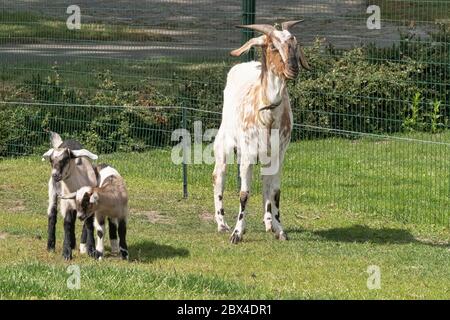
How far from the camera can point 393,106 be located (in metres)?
19.2

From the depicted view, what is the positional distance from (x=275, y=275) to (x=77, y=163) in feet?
8.22

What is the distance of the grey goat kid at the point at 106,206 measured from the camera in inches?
507

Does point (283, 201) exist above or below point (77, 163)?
below

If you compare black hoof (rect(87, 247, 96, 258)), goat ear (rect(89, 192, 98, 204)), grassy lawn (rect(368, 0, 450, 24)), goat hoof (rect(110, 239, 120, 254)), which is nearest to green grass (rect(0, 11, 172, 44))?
grassy lawn (rect(368, 0, 450, 24))

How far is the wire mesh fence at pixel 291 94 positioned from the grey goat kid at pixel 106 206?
406 centimetres

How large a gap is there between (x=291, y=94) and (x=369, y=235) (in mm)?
4390

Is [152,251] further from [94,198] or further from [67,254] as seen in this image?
[94,198]

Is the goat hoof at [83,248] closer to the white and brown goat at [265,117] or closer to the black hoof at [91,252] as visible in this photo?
the black hoof at [91,252]

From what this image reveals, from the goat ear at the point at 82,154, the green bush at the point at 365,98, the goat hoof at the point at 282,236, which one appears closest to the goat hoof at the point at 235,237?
the goat hoof at the point at 282,236

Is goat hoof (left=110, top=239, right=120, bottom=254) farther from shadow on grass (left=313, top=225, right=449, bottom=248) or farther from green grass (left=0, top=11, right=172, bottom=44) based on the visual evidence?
green grass (left=0, top=11, right=172, bottom=44)

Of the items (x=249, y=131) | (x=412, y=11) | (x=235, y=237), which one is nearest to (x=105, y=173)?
(x=235, y=237)

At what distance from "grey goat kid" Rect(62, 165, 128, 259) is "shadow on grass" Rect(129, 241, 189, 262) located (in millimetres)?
232
